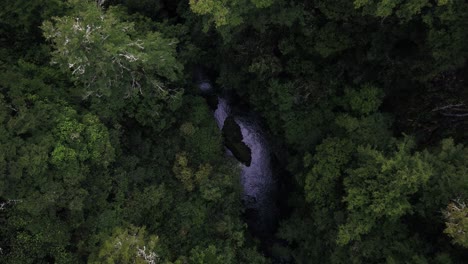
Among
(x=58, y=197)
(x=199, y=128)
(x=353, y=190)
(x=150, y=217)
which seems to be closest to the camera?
(x=58, y=197)

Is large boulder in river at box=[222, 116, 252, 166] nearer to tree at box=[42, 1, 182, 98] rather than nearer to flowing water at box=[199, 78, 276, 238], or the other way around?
flowing water at box=[199, 78, 276, 238]

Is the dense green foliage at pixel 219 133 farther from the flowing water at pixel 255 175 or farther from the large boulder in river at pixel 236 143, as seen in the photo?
the large boulder in river at pixel 236 143

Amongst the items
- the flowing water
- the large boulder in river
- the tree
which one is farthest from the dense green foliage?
the large boulder in river

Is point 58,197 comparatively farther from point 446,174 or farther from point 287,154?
point 446,174

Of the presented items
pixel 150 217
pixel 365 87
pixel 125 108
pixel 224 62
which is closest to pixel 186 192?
pixel 150 217

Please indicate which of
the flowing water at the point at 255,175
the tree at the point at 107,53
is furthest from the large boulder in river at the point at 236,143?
the tree at the point at 107,53
